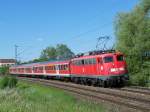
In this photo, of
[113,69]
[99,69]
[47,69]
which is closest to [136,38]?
[99,69]

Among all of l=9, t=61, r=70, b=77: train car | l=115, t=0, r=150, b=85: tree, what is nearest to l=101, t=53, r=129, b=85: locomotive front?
l=115, t=0, r=150, b=85: tree

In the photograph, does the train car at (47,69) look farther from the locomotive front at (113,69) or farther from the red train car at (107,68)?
the locomotive front at (113,69)

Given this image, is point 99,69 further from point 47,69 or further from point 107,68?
point 47,69

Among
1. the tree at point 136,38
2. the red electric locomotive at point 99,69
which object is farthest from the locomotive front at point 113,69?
the tree at point 136,38

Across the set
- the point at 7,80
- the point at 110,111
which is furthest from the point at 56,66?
the point at 110,111

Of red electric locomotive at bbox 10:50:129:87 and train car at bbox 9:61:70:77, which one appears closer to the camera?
red electric locomotive at bbox 10:50:129:87

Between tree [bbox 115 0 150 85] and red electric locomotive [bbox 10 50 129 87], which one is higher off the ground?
tree [bbox 115 0 150 85]

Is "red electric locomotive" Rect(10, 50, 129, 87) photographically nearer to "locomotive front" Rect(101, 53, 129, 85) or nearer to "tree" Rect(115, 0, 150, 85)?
"locomotive front" Rect(101, 53, 129, 85)

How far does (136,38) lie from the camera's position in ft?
132

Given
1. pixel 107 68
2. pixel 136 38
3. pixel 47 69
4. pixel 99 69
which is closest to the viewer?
pixel 107 68

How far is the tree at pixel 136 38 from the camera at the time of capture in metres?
38.8

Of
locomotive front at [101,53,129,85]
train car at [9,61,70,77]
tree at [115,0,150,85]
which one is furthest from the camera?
train car at [9,61,70,77]

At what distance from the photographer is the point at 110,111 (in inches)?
690

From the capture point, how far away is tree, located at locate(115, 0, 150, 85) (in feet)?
127
